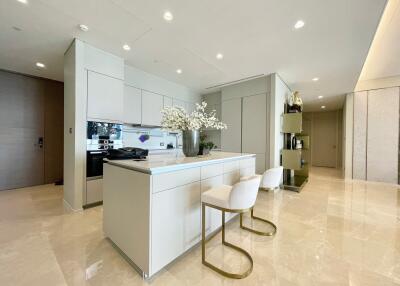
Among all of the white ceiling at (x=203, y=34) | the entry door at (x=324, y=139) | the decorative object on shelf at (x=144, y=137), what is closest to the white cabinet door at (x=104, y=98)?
the white ceiling at (x=203, y=34)

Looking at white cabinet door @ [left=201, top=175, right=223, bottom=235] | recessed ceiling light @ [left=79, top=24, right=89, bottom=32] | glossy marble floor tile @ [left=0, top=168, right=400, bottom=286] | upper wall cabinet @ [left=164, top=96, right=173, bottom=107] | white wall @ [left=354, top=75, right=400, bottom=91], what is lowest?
glossy marble floor tile @ [left=0, top=168, right=400, bottom=286]

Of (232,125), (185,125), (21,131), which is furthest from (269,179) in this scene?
(21,131)

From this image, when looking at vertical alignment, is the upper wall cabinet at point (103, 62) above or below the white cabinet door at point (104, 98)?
above

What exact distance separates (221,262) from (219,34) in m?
2.98

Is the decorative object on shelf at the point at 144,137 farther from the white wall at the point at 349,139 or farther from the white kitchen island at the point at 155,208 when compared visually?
the white wall at the point at 349,139

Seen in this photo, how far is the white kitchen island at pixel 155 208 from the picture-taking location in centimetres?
141

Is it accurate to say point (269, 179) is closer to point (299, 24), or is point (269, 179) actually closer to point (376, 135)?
point (299, 24)

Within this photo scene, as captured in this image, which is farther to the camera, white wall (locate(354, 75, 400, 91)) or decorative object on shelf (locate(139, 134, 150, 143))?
white wall (locate(354, 75, 400, 91))

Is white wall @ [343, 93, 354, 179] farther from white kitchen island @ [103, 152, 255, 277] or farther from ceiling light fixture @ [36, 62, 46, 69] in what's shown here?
ceiling light fixture @ [36, 62, 46, 69]

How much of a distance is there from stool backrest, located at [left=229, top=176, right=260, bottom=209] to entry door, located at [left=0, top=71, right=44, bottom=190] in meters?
5.32

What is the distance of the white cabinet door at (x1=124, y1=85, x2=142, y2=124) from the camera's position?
389 cm

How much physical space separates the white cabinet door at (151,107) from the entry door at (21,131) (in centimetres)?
276

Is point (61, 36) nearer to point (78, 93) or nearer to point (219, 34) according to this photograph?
point (78, 93)

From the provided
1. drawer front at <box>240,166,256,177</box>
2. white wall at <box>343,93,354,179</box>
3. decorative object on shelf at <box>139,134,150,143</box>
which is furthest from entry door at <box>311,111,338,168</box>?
decorative object on shelf at <box>139,134,150,143</box>
